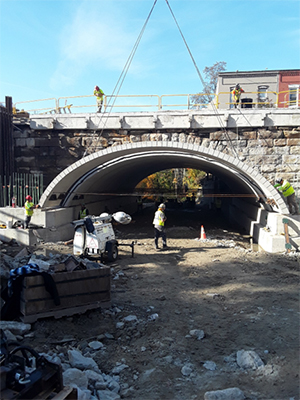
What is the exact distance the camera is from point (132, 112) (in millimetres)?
13039

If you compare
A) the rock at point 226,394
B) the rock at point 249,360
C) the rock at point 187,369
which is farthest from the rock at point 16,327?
the rock at point 249,360

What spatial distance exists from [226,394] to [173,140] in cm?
1040

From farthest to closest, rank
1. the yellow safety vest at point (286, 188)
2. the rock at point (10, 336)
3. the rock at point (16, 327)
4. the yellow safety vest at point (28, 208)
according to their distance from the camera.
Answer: the yellow safety vest at point (28, 208) < the yellow safety vest at point (286, 188) < the rock at point (16, 327) < the rock at point (10, 336)

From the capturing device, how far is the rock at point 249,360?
13.8ft

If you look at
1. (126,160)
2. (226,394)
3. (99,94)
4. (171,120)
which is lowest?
(226,394)

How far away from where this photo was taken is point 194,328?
551 centimetres

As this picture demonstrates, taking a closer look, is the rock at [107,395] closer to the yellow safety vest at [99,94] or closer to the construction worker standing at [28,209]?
the construction worker standing at [28,209]

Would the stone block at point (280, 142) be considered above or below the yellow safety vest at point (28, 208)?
above

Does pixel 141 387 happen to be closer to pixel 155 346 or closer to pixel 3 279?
pixel 155 346

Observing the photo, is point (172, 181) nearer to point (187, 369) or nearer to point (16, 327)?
point (16, 327)

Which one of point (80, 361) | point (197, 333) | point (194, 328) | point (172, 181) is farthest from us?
point (172, 181)

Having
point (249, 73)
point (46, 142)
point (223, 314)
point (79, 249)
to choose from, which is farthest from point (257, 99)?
point (223, 314)

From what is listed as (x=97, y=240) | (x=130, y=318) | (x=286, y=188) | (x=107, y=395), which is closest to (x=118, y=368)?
(x=107, y=395)

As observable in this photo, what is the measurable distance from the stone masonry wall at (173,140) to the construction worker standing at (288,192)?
2.00 ft
